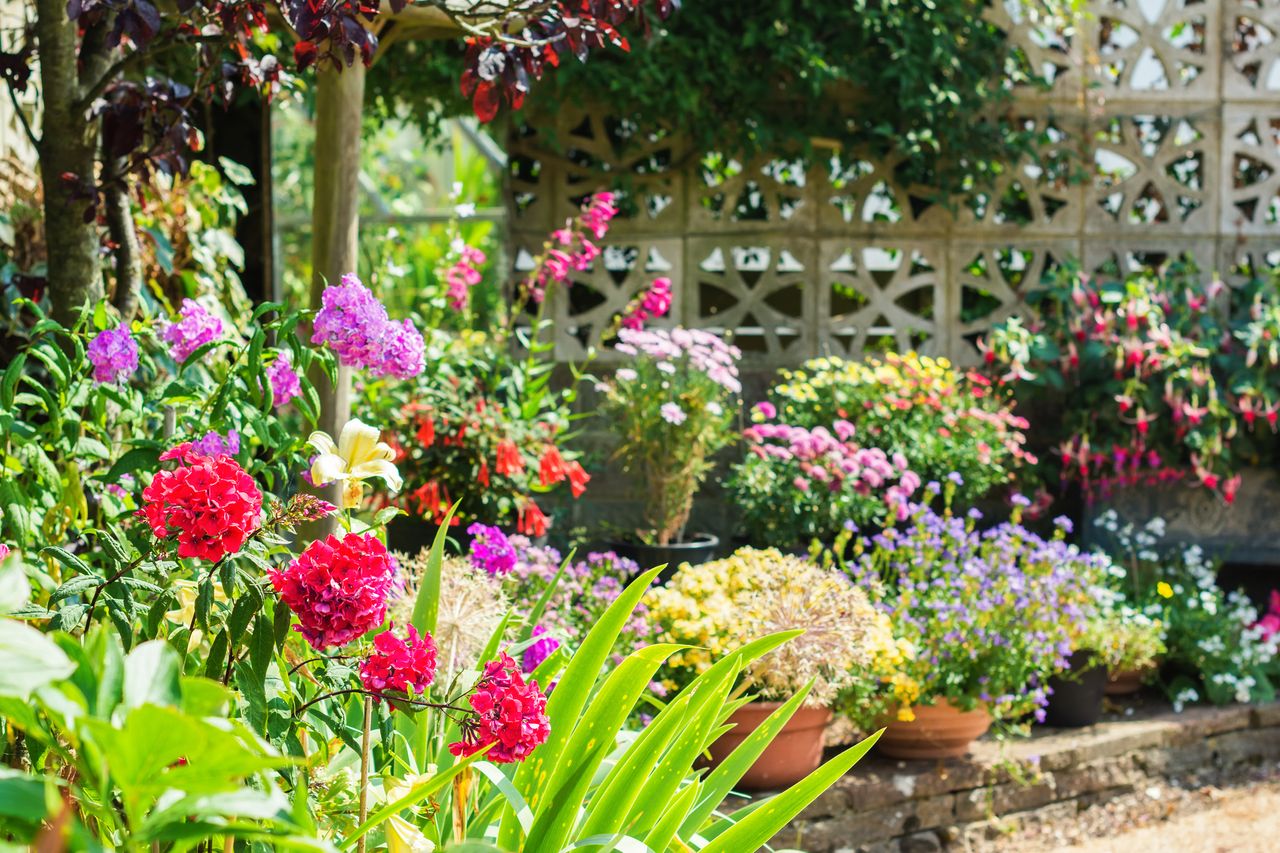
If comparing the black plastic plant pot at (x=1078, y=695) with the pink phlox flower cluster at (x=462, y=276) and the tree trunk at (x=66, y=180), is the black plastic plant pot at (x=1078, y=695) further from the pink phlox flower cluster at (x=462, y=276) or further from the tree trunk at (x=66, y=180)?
the tree trunk at (x=66, y=180)

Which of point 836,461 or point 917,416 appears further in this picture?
point 917,416

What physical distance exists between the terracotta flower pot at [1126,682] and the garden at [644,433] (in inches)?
0.7

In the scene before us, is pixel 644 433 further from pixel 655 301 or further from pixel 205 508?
pixel 205 508

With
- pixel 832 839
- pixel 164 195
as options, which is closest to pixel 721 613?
pixel 832 839

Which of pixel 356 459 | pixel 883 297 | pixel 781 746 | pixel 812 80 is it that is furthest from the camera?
pixel 883 297

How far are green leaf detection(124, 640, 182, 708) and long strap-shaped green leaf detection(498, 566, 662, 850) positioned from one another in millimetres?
921

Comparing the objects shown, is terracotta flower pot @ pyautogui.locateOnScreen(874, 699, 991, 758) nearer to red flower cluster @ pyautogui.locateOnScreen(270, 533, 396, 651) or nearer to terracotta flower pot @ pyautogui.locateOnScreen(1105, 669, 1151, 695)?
terracotta flower pot @ pyautogui.locateOnScreen(1105, 669, 1151, 695)

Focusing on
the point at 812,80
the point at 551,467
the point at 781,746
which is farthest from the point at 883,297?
the point at 781,746

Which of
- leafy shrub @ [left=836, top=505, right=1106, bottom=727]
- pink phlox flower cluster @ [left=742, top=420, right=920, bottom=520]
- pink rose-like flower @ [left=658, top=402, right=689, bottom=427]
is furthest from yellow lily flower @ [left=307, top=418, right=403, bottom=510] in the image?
pink phlox flower cluster @ [left=742, top=420, right=920, bottom=520]

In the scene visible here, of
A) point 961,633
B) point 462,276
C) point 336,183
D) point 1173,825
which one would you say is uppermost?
point 336,183

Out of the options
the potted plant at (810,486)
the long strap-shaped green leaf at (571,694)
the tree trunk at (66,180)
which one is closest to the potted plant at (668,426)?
the potted plant at (810,486)

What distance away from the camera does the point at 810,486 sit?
13.4 feet

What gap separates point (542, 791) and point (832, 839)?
5.34ft

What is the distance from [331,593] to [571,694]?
560 millimetres
